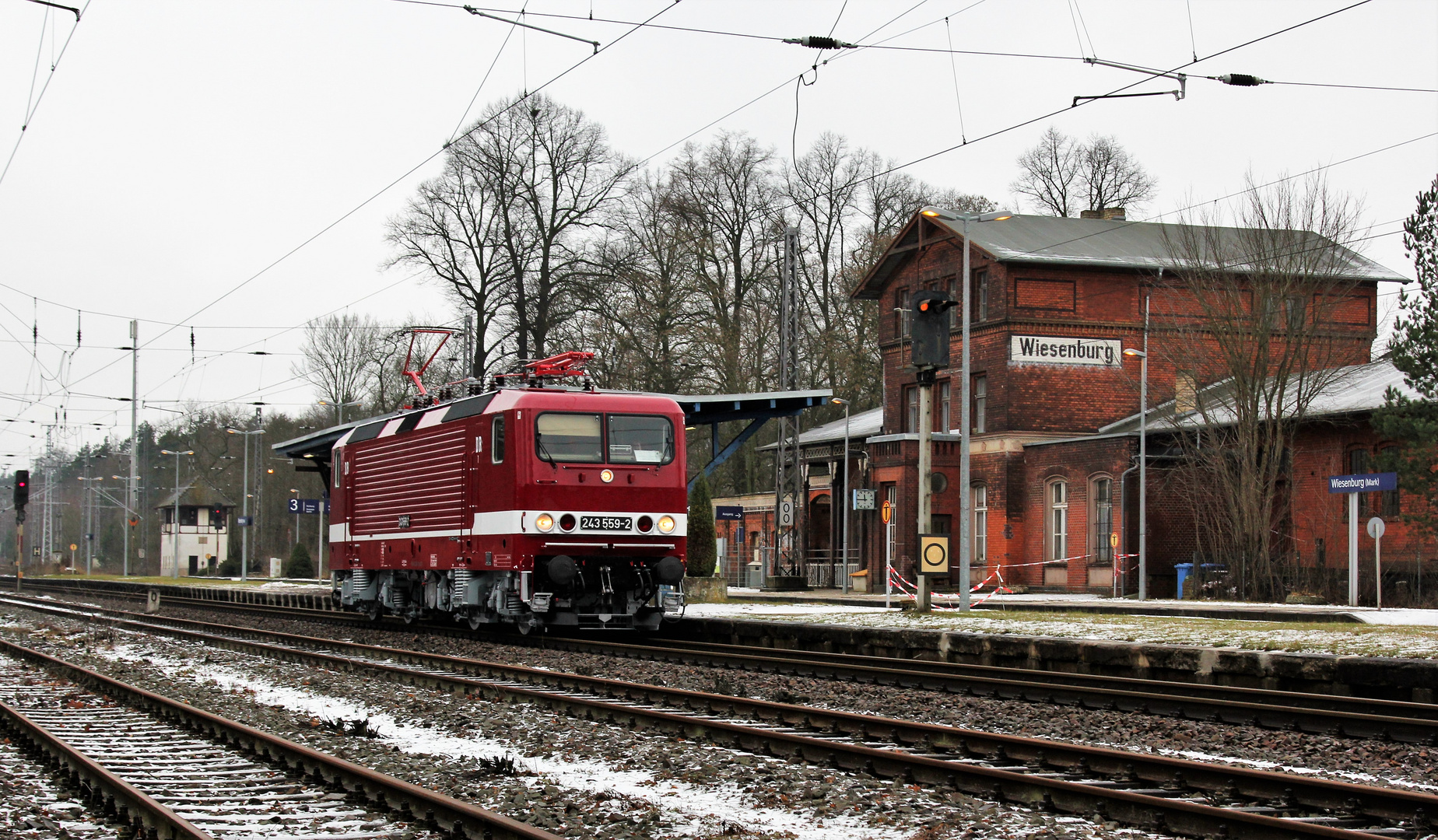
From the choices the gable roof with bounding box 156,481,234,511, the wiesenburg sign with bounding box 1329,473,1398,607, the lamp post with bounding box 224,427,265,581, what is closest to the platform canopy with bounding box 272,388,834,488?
the wiesenburg sign with bounding box 1329,473,1398,607

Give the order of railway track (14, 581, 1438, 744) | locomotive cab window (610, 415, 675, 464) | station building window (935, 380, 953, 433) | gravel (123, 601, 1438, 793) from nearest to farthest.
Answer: gravel (123, 601, 1438, 793), railway track (14, 581, 1438, 744), locomotive cab window (610, 415, 675, 464), station building window (935, 380, 953, 433)

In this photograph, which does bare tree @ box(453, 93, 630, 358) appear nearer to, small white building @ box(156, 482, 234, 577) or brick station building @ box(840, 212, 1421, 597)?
brick station building @ box(840, 212, 1421, 597)

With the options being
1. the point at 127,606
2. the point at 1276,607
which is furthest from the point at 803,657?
the point at 127,606

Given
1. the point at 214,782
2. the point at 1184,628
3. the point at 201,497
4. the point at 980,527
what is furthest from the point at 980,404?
the point at 201,497

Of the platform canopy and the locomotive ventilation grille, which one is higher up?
the platform canopy

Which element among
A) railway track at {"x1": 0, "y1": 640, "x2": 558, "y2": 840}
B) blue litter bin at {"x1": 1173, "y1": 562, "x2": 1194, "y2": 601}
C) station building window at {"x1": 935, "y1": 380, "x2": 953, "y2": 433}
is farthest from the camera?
station building window at {"x1": 935, "y1": 380, "x2": 953, "y2": 433}

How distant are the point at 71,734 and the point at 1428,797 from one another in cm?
936

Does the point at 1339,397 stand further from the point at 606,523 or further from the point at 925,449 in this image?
the point at 606,523

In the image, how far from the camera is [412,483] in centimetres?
2270

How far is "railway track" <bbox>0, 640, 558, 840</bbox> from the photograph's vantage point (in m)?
7.53

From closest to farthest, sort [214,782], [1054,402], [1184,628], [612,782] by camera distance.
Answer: [612,782] → [214,782] → [1184,628] → [1054,402]

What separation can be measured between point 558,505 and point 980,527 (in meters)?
26.6

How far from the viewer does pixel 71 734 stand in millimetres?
11273

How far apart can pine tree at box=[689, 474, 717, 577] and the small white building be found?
62877 mm
